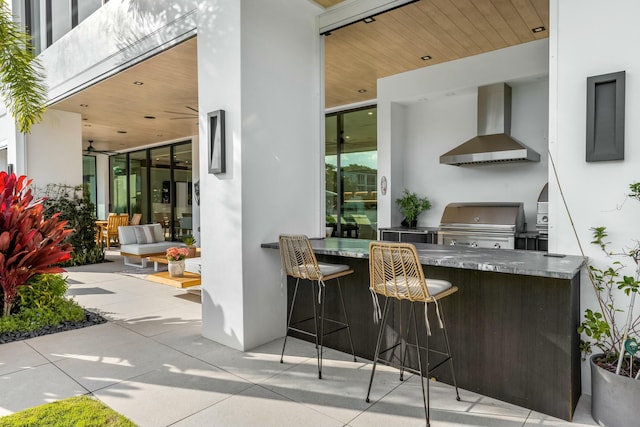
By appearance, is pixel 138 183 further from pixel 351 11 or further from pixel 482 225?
pixel 482 225

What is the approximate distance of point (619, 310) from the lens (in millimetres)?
2426

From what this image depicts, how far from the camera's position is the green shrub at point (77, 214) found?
301 inches

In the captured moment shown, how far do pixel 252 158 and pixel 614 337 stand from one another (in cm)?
290

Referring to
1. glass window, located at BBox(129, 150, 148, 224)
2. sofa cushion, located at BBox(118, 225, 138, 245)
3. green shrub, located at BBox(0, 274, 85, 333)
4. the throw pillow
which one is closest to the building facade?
green shrub, located at BBox(0, 274, 85, 333)

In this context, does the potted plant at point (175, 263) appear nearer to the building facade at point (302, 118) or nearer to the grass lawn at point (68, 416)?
the building facade at point (302, 118)

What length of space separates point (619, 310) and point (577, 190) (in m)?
0.78

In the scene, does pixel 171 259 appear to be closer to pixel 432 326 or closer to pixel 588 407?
pixel 432 326

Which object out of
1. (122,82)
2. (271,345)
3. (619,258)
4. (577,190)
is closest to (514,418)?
(619,258)

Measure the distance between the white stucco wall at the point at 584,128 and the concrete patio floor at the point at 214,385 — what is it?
1025mm

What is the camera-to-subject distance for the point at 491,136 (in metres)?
5.29

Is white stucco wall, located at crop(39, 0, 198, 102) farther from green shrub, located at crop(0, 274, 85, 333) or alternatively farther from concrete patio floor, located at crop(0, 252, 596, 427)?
concrete patio floor, located at crop(0, 252, 596, 427)

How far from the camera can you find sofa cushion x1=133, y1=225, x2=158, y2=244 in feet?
26.8

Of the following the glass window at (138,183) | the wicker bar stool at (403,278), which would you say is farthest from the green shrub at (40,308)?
the glass window at (138,183)

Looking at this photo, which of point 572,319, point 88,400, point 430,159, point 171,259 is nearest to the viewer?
point 572,319
